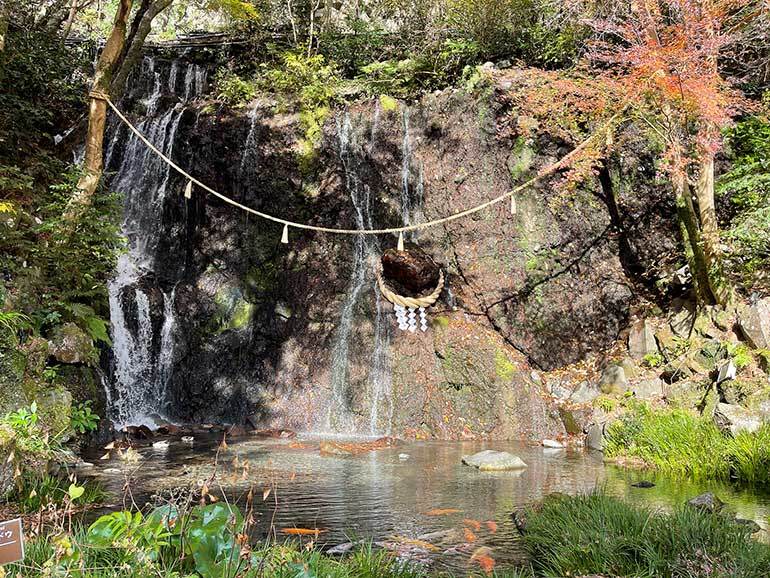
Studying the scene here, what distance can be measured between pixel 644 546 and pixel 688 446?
3588 mm

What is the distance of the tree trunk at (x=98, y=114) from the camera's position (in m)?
7.25

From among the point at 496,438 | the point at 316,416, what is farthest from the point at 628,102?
the point at 316,416

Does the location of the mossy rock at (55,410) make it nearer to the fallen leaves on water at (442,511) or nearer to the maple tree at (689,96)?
the fallen leaves on water at (442,511)

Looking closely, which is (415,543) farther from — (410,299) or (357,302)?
(357,302)

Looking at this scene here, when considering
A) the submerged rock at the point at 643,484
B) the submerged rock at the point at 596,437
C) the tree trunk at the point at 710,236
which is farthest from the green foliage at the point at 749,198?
the submerged rock at the point at 643,484

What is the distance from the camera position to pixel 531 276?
32.9 feet

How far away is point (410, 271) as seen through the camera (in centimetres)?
1006

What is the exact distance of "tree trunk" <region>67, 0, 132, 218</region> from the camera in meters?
7.25

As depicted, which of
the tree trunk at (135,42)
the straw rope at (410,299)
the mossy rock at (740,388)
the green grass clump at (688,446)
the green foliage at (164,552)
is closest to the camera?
the green foliage at (164,552)

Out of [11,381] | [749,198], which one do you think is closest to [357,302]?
[11,381]

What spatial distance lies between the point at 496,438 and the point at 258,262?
5.04 m

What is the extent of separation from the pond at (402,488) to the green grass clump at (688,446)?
0.83ft

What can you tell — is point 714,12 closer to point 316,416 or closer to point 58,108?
point 316,416

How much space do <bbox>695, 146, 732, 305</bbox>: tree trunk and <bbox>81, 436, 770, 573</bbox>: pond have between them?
3001 millimetres
